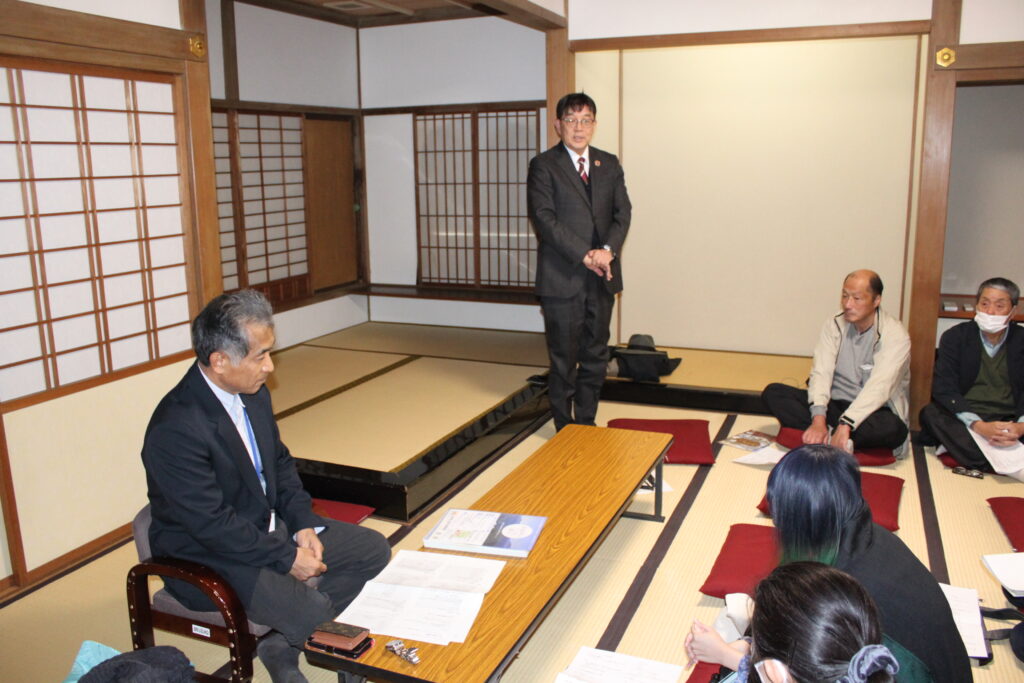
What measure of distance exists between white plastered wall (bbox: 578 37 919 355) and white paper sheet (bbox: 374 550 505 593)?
144 inches

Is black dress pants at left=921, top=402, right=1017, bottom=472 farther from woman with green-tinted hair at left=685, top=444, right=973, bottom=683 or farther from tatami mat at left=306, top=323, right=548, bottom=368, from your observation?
woman with green-tinted hair at left=685, top=444, right=973, bottom=683

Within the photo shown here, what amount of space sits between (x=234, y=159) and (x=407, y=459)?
109 inches

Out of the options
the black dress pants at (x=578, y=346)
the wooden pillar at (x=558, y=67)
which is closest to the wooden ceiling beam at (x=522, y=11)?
the wooden pillar at (x=558, y=67)

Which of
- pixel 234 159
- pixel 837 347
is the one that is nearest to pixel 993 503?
pixel 837 347

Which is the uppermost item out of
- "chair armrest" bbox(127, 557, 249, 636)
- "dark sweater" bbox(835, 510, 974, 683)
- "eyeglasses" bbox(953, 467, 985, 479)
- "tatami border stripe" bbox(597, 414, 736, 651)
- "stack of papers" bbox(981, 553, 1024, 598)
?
"dark sweater" bbox(835, 510, 974, 683)

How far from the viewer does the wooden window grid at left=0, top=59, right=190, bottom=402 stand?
2.96m

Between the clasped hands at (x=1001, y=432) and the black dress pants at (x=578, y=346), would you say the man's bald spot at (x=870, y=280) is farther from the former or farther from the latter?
the black dress pants at (x=578, y=346)

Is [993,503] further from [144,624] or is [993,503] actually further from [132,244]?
[132,244]

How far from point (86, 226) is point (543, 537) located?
2.04m

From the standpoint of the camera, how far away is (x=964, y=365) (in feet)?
13.3

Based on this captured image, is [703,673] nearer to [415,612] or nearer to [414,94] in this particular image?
[415,612]

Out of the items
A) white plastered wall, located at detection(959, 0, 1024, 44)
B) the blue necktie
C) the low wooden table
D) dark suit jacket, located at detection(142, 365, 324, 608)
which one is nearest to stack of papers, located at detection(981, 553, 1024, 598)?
the low wooden table

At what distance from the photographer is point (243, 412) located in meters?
Answer: 2.38

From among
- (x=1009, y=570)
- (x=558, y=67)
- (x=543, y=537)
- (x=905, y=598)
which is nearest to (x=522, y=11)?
(x=558, y=67)
